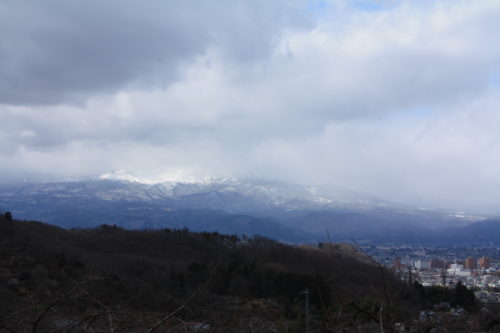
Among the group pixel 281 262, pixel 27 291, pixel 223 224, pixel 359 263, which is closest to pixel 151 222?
pixel 223 224

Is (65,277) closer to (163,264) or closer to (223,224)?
(163,264)

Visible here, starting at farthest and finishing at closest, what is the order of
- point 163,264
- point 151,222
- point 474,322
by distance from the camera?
point 151,222 → point 163,264 → point 474,322

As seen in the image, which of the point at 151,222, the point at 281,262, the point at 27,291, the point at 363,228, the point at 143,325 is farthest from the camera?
the point at 151,222

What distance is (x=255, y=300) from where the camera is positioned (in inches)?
1282

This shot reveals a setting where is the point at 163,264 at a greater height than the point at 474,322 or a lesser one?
lesser

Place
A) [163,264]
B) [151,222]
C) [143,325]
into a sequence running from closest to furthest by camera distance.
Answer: [143,325]
[163,264]
[151,222]

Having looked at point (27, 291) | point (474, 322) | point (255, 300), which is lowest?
point (255, 300)

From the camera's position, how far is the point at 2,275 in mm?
26844

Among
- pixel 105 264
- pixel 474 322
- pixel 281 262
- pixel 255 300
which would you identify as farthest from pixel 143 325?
pixel 281 262

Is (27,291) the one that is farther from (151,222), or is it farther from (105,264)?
(151,222)

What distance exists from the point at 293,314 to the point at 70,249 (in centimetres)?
2466

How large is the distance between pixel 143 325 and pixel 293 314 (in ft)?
62.5

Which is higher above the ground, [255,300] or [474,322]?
[474,322]

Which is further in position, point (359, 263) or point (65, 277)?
point (359, 263)
